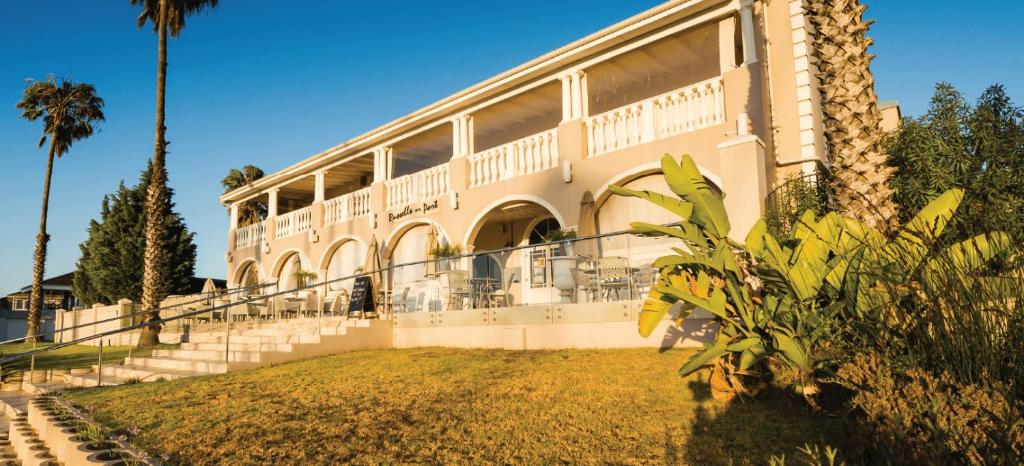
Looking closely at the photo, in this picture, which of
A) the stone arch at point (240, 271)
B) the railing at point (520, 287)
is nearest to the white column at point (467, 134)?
the railing at point (520, 287)

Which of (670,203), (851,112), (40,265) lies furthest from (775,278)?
(40,265)

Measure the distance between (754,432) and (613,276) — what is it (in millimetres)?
4789

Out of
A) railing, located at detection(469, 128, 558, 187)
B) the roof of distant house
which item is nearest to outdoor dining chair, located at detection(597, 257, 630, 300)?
railing, located at detection(469, 128, 558, 187)

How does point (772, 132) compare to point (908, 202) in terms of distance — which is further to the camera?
point (772, 132)

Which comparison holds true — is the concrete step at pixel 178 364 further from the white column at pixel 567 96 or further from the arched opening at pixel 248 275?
→ the arched opening at pixel 248 275

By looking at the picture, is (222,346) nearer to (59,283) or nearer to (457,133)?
(457,133)

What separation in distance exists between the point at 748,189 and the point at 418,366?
5.57 metres

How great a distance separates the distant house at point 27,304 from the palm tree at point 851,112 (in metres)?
41.7

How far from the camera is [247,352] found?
11.8 meters

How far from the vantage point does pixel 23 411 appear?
10.1 metres

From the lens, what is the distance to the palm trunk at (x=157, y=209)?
19688 mm

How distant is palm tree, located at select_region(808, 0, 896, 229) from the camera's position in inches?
293

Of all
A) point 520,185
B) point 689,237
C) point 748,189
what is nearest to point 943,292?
point 689,237

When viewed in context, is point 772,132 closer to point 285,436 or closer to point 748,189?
point 748,189
